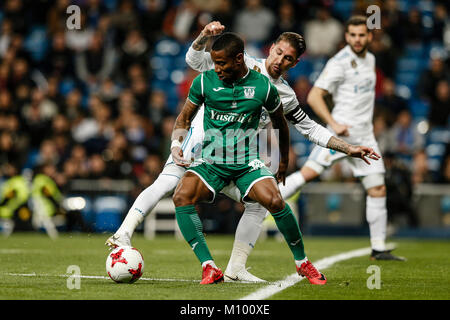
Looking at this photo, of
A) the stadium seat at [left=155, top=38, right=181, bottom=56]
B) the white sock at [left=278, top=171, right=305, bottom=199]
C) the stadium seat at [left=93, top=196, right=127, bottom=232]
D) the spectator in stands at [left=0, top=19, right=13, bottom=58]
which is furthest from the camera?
the stadium seat at [left=155, top=38, right=181, bottom=56]

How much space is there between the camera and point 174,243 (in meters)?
13.0

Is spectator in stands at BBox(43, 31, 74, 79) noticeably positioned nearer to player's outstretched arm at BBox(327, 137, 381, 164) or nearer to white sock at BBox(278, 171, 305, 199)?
white sock at BBox(278, 171, 305, 199)

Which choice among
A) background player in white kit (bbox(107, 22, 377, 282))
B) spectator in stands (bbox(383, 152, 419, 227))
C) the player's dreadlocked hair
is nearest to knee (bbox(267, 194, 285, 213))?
background player in white kit (bbox(107, 22, 377, 282))

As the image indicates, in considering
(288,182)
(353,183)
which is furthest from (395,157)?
(288,182)

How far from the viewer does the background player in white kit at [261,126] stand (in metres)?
7.11

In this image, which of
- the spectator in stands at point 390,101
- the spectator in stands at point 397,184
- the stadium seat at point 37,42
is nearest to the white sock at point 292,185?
the spectator in stands at point 397,184

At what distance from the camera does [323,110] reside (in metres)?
9.60

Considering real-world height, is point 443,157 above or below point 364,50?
below

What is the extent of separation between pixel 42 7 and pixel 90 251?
11403 mm

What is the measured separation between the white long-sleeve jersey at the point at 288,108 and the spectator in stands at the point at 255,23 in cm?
1098

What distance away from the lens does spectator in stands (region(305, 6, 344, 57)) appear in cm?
1808

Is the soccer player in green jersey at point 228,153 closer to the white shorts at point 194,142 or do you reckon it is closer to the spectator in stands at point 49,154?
the white shorts at point 194,142

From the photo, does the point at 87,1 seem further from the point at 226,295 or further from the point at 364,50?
the point at 226,295

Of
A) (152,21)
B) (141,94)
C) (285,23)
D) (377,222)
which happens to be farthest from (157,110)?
(377,222)
